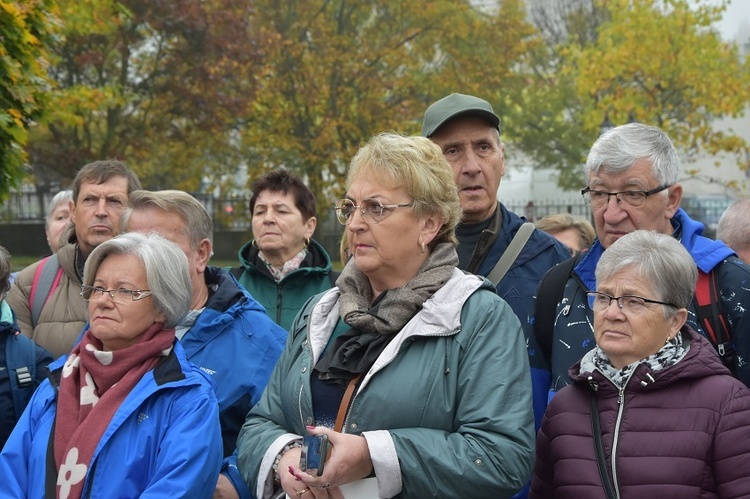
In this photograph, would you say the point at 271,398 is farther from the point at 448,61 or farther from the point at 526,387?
the point at 448,61

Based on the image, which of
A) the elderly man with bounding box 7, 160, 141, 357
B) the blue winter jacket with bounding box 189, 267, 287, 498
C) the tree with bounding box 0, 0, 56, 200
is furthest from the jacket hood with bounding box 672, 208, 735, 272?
the tree with bounding box 0, 0, 56, 200

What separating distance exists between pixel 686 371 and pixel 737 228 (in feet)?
9.55

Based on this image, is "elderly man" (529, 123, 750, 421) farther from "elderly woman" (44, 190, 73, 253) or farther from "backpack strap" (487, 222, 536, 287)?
"elderly woman" (44, 190, 73, 253)

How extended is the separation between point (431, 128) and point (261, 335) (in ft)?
4.22

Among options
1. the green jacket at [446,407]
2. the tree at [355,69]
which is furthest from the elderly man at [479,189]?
the tree at [355,69]

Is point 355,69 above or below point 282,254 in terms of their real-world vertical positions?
above

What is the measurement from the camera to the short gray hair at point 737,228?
6004mm

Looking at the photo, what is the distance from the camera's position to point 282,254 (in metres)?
6.17

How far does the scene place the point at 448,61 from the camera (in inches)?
966

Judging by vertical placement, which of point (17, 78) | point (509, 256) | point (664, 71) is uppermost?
point (664, 71)

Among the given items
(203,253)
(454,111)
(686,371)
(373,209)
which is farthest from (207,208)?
(686,371)

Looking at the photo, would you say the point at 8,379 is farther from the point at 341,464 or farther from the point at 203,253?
the point at 341,464

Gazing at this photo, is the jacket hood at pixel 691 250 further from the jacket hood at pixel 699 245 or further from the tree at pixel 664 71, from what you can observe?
the tree at pixel 664 71

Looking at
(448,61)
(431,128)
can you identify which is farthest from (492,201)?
(448,61)
